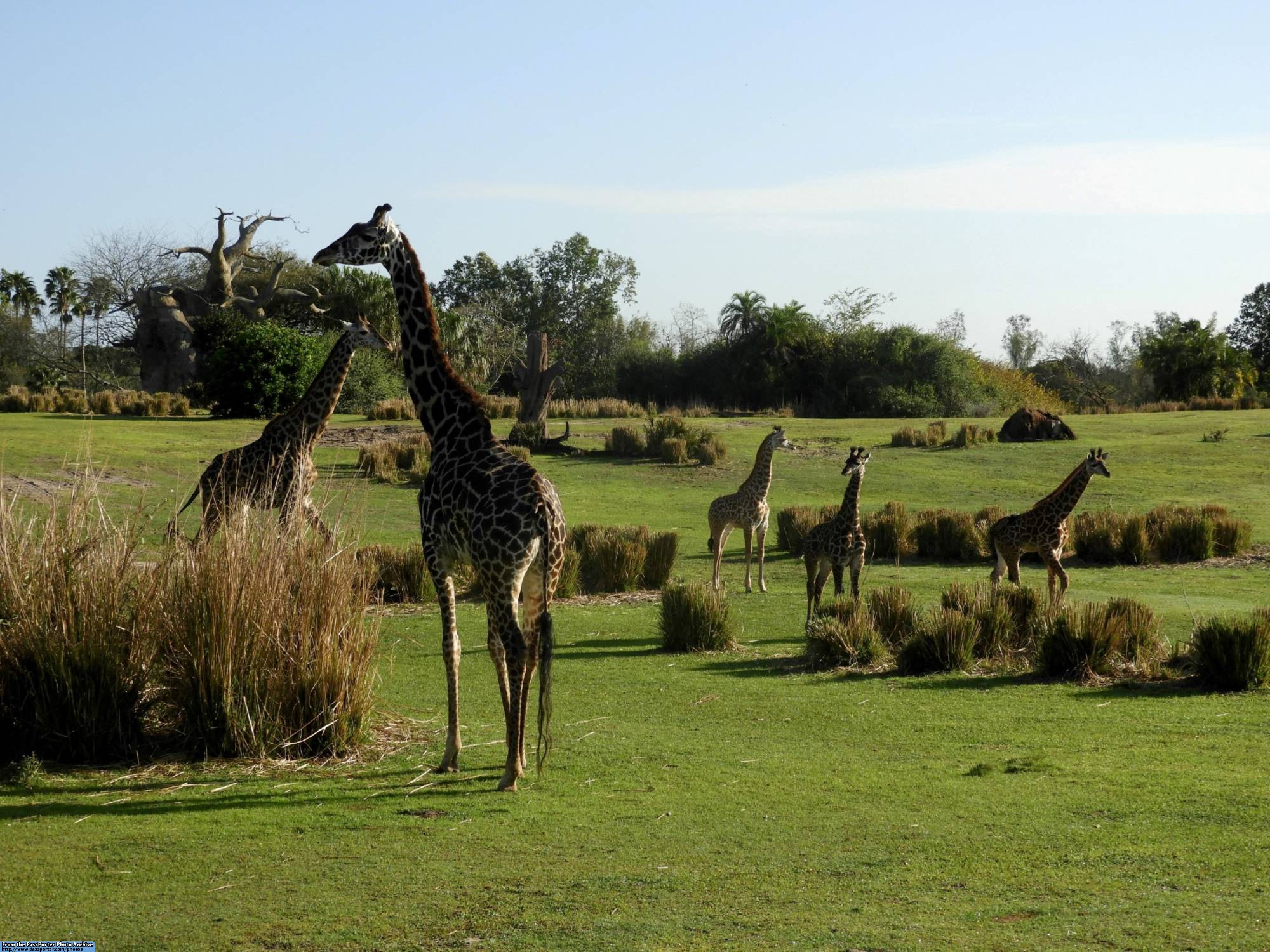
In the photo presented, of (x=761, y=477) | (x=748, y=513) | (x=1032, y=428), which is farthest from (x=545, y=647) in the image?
(x=1032, y=428)

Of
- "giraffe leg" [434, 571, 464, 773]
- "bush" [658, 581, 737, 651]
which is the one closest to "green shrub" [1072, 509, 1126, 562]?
"bush" [658, 581, 737, 651]

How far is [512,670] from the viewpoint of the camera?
737 centimetres

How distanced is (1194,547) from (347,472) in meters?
15.5

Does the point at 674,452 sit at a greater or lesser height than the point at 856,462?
greater

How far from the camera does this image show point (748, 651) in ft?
40.4

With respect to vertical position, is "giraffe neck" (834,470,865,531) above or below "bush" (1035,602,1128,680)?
above

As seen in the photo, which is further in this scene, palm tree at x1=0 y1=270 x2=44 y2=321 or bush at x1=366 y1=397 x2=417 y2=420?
palm tree at x1=0 y1=270 x2=44 y2=321

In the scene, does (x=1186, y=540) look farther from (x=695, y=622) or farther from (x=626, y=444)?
(x=626, y=444)

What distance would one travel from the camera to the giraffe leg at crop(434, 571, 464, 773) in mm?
7734

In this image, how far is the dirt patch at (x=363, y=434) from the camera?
30.7m

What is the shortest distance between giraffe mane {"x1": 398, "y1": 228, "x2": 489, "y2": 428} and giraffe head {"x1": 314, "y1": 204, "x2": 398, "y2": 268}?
0.52 ft

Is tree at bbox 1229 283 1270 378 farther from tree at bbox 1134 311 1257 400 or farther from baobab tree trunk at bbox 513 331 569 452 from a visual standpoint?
baobab tree trunk at bbox 513 331 569 452

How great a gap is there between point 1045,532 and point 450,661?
9015mm

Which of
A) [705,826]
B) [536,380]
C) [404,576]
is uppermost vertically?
[536,380]
